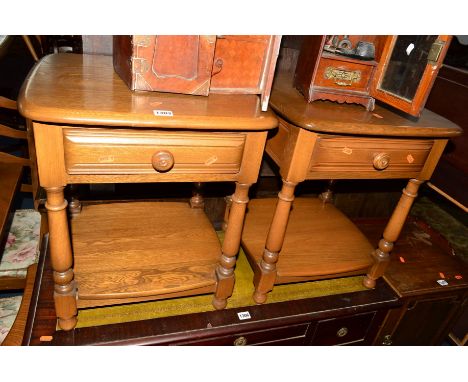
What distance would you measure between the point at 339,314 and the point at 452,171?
1032mm

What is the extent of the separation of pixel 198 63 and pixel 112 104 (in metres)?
0.29

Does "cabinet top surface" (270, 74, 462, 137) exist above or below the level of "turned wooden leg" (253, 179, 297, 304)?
above

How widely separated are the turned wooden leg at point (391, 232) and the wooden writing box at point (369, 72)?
0.40 metres

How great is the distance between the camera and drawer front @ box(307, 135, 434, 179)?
130cm

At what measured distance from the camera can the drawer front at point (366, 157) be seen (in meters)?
1.30

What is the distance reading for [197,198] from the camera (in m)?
1.80

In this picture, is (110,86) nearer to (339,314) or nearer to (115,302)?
(115,302)

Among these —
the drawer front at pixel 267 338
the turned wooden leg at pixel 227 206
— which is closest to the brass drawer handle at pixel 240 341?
the drawer front at pixel 267 338

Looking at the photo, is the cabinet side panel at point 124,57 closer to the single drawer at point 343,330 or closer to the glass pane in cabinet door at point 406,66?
the glass pane in cabinet door at point 406,66

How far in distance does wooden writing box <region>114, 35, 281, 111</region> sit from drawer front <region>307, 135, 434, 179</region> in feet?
0.90

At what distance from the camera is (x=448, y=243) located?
2.10 meters

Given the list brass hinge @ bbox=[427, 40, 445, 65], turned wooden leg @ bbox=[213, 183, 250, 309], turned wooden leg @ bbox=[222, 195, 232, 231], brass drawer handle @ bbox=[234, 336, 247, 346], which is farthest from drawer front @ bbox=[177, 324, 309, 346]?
brass hinge @ bbox=[427, 40, 445, 65]

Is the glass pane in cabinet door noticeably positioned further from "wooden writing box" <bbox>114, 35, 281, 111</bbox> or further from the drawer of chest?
the drawer of chest

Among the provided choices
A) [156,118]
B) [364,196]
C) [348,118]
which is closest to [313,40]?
[348,118]
